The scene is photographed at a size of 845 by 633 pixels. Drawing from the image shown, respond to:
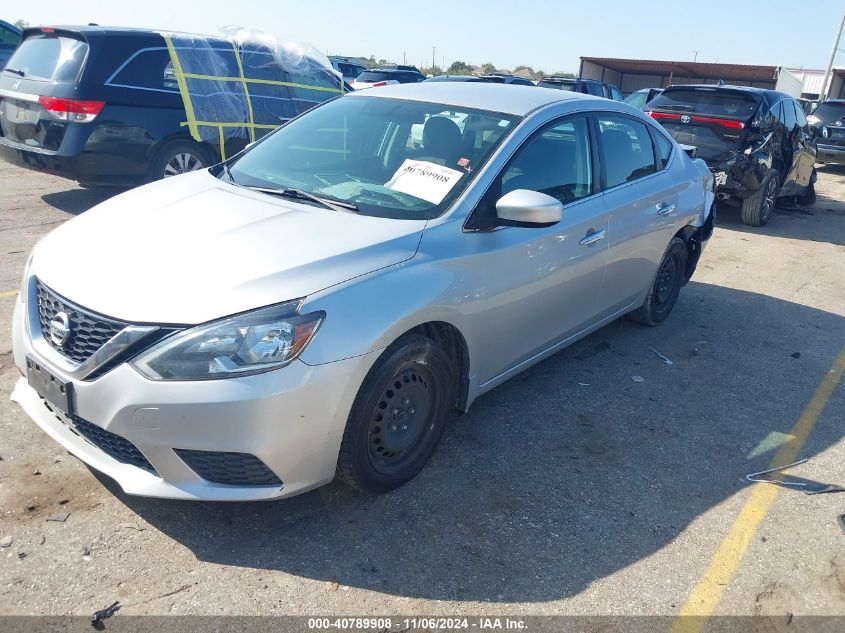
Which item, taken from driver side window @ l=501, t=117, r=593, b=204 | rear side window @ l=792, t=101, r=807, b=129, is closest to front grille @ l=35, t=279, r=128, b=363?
driver side window @ l=501, t=117, r=593, b=204

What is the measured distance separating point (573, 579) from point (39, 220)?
6.45 metres

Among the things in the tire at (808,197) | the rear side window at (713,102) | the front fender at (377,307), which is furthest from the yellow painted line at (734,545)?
the tire at (808,197)

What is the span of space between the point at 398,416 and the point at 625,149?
2593mm

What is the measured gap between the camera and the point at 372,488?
9.82ft

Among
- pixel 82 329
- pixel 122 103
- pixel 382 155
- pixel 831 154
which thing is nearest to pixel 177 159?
pixel 122 103

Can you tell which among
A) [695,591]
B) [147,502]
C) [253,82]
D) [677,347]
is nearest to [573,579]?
[695,591]

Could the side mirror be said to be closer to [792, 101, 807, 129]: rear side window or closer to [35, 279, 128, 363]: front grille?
[35, 279, 128, 363]: front grille

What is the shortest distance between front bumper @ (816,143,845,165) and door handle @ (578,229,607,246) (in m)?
13.7

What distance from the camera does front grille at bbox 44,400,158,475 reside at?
2574 mm

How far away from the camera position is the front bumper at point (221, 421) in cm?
240

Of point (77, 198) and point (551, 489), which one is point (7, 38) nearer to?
point (77, 198)

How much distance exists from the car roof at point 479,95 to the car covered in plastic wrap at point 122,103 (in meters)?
3.78

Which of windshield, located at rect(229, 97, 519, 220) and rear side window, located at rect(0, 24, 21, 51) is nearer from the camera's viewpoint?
windshield, located at rect(229, 97, 519, 220)

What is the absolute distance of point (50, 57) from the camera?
7066mm
